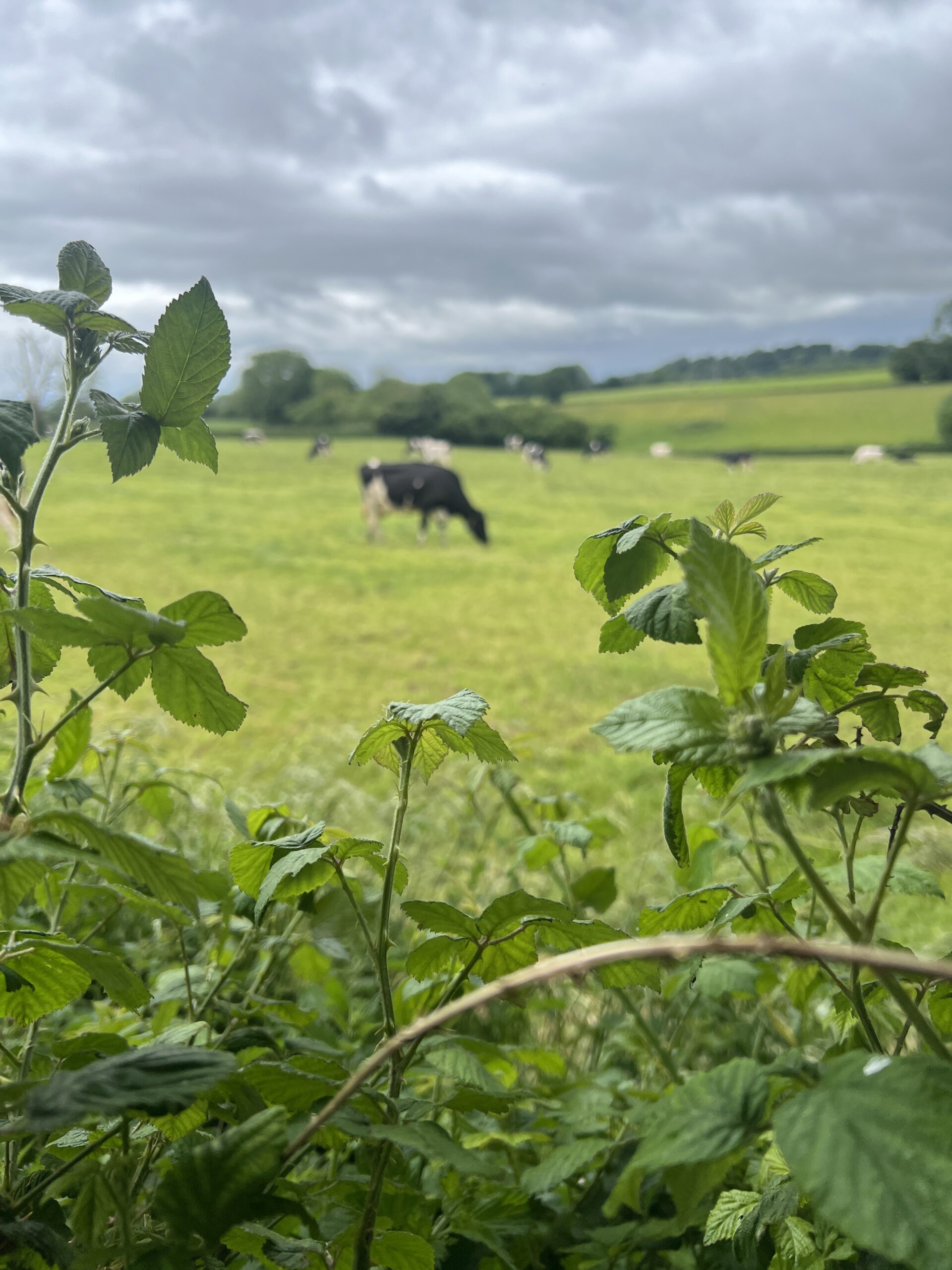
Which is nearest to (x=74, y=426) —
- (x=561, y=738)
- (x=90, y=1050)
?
(x=90, y=1050)

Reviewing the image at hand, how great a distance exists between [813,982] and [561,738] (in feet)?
5.20

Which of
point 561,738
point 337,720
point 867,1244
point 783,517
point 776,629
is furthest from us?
point 783,517

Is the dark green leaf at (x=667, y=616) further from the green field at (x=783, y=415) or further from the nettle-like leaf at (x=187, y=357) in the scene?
the green field at (x=783, y=415)

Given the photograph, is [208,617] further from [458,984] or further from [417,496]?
[417,496]

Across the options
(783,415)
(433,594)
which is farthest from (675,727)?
(783,415)

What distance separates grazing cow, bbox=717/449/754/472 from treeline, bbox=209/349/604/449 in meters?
1.77

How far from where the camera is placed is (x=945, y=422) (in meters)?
7.61

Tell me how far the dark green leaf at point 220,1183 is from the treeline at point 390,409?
8402 millimetres

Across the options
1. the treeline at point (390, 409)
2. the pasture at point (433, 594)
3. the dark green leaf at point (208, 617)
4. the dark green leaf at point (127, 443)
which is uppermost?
the treeline at point (390, 409)

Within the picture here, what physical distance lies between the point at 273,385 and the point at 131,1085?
8.77 m

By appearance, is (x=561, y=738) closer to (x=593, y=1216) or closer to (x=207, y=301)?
(x=593, y=1216)

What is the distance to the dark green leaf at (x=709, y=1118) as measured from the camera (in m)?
0.19

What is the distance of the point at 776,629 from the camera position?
292 centimetres

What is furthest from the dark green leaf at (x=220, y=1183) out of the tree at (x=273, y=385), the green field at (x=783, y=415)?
the green field at (x=783, y=415)
